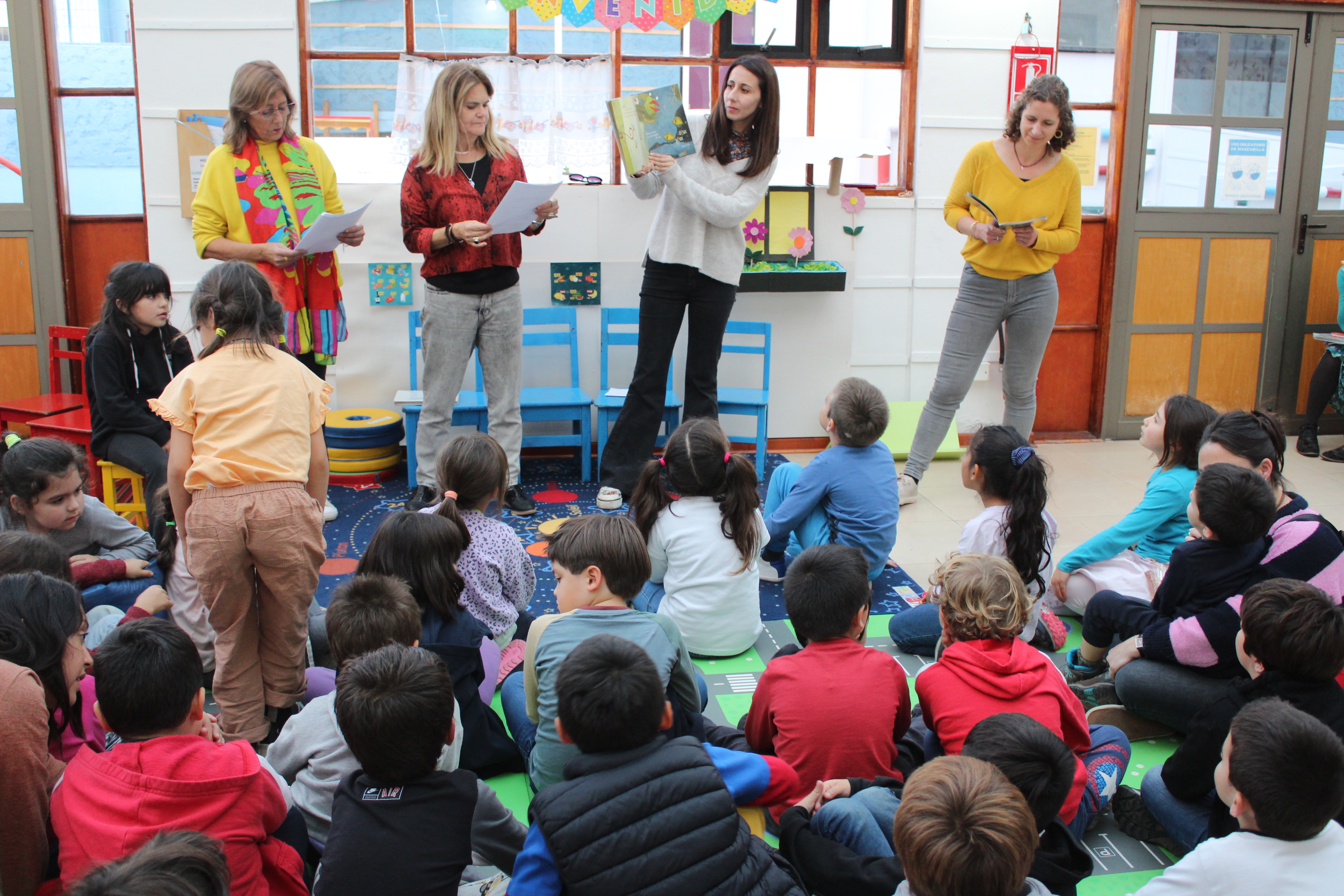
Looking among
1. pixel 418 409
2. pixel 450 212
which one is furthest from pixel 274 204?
pixel 418 409

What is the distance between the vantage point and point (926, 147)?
4.93 meters

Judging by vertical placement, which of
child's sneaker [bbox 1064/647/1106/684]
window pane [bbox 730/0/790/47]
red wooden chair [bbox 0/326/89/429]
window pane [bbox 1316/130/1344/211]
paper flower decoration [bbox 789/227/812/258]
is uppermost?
window pane [bbox 730/0/790/47]

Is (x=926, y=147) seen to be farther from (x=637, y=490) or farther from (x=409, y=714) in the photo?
(x=409, y=714)

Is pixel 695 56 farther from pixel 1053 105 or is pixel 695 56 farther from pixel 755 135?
pixel 1053 105

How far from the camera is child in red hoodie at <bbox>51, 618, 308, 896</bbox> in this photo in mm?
1488

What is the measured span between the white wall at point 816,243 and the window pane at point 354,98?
15 cm

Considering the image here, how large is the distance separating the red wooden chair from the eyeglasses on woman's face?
110 cm

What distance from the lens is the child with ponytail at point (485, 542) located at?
2.52 meters

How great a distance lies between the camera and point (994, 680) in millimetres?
1901

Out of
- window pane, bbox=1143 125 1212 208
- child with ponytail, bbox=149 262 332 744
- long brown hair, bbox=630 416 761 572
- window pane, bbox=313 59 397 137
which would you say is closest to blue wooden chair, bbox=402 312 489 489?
window pane, bbox=313 59 397 137

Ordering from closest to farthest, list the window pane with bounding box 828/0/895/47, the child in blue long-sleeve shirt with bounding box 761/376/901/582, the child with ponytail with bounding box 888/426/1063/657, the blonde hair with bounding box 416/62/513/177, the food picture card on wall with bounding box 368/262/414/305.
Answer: the child with ponytail with bounding box 888/426/1063/657, the child in blue long-sleeve shirt with bounding box 761/376/901/582, the blonde hair with bounding box 416/62/513/177, the food picture card on wall with bounding box 368/262/414/305, the window pane with bounding box 828/0/895/47

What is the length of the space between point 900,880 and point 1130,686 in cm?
106

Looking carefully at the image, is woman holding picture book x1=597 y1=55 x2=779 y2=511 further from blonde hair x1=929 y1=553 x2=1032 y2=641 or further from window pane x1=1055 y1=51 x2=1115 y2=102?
blonde hair x1=929 y1=553 x2=1032 y2=641

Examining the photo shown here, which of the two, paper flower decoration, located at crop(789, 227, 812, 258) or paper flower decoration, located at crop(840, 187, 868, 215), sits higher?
paper flower decoration, located at crop(840, 187, 868, 215)
